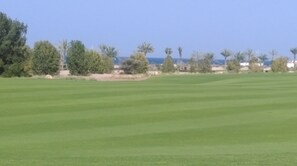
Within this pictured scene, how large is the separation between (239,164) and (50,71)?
70681 millimetres

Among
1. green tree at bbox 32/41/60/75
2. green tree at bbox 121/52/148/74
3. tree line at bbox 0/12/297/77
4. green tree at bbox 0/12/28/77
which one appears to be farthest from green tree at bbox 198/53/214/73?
green tree at bbox 0/12/28/77

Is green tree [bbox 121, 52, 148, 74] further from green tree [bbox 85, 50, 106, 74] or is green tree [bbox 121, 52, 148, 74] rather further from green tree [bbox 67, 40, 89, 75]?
green tree [bbox 67, 40, 89, 75]

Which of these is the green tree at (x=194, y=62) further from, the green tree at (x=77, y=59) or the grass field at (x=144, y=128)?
the grass field at (x=144, y=128)

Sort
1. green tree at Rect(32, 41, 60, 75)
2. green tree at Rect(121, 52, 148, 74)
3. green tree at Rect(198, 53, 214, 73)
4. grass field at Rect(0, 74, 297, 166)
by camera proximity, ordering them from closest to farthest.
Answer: grass field at Rect(0, 74, 297, 166)
green tree at Rect(32, 41, 60, 75)
green tree at Rect(121, 52, 148, 74)
green tree at Rect(198, 53, 214, 73)

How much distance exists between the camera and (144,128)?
17953mm

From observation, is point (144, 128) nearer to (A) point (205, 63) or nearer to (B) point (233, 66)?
(A) point (205, 63)

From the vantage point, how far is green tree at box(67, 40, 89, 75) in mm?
81688

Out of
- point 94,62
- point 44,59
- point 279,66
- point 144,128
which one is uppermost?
point 44,59

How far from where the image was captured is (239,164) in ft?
34.1

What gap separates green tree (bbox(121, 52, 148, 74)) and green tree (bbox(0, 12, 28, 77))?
66.7 ft

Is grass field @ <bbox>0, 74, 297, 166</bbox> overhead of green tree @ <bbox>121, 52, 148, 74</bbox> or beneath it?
beneath

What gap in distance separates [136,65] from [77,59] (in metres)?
11.4

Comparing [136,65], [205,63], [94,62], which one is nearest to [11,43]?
[94,62]

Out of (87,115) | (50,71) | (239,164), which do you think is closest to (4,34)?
(50,71)
